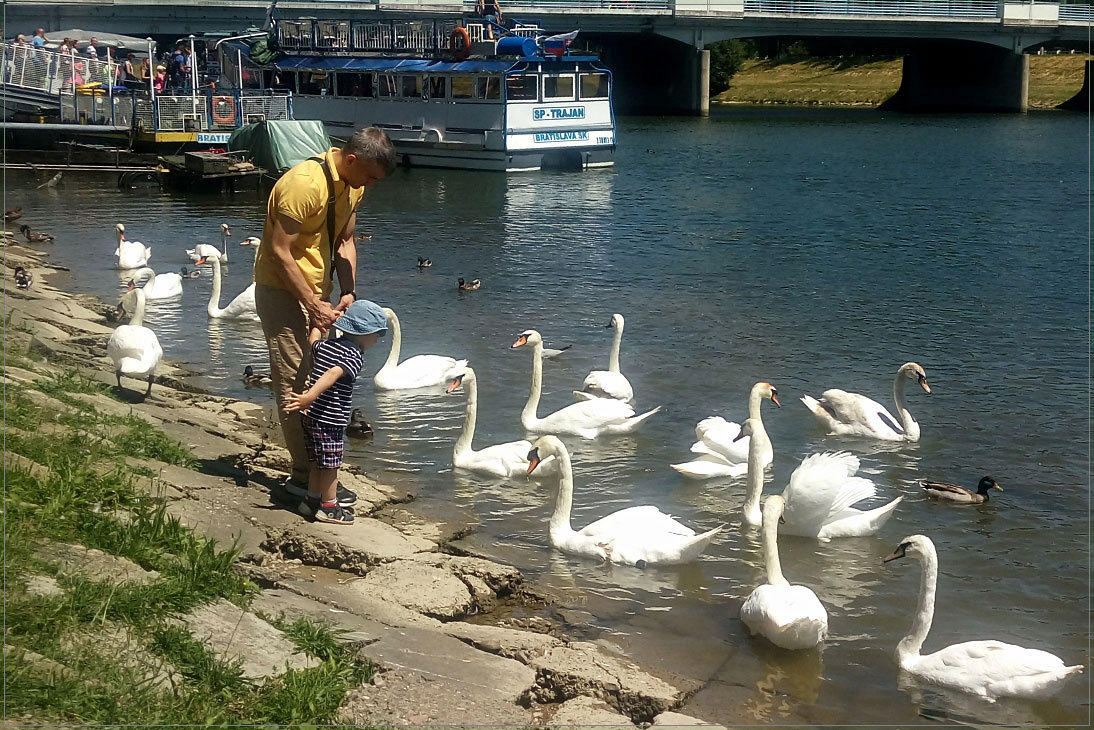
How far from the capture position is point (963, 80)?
2736 inches

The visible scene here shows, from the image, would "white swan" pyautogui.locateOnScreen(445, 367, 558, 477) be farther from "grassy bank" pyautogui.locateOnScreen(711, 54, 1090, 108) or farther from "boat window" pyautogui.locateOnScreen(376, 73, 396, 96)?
"grassy bank" pyautogui.locateOnScreen(711, 54, 1090, 108)

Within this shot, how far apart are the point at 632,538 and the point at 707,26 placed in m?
58.3

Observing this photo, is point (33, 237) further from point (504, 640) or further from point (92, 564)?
point (504, 640)

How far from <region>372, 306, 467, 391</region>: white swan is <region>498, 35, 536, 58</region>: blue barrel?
81.3 ft

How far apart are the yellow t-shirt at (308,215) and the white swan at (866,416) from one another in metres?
5.54

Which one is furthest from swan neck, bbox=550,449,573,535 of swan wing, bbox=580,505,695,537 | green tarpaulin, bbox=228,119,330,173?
green tarpaulin, bbox=228,119,330,173

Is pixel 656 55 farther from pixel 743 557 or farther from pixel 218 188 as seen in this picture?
pixel 743 557

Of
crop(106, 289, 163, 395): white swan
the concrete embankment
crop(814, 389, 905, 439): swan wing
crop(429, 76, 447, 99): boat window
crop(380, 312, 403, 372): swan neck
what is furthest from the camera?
crop(429, 76, 447, 99): boat window

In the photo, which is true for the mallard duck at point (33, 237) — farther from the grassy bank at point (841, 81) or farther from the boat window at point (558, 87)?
the grassy bank at point (841, 81)

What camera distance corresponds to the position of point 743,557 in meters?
7.95

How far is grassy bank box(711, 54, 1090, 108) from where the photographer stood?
68.8m

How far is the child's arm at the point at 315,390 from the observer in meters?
6.34

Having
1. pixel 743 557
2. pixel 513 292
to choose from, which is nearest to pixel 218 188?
pixel 513 292

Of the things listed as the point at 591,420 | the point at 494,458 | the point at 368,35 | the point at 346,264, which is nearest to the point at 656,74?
the point at 368,35
